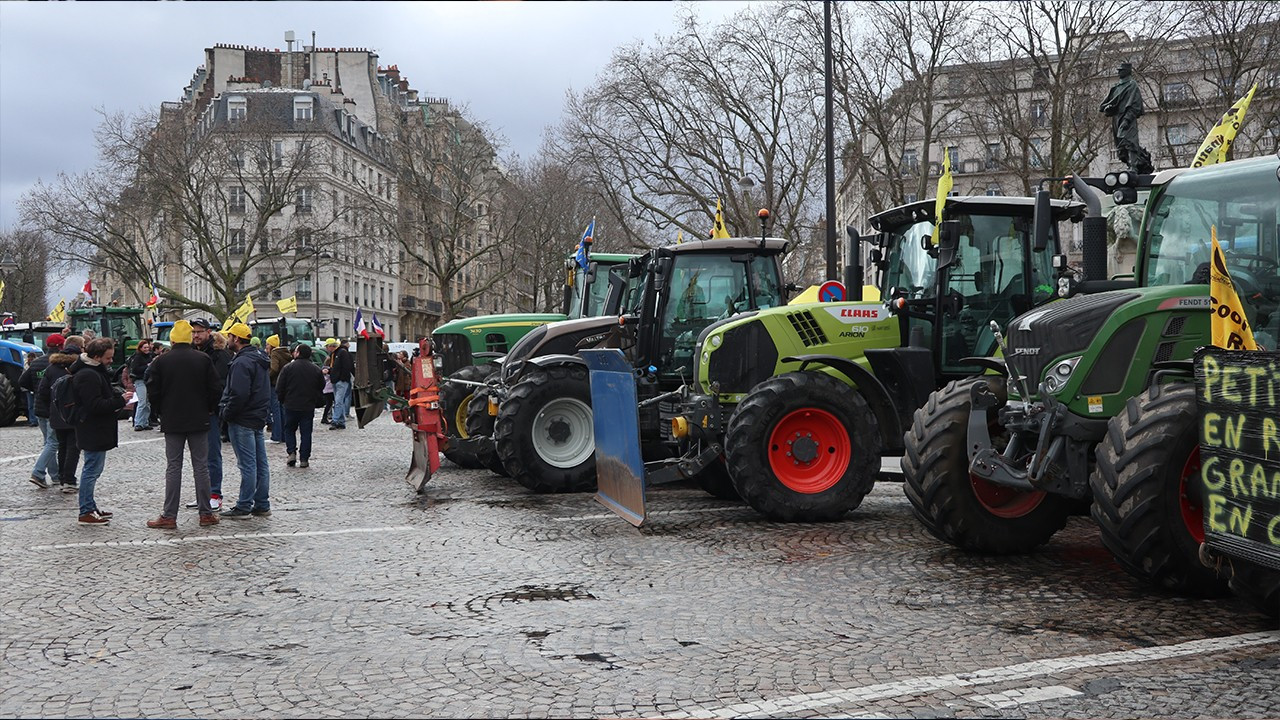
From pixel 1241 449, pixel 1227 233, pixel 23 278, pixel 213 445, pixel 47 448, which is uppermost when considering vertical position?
pixel 23 278

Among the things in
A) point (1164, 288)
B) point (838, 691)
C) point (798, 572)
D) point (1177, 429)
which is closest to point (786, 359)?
point (798, 572)

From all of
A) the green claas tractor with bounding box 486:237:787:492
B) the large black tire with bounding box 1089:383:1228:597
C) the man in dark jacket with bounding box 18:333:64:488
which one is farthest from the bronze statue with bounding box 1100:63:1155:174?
the man in dark jacket with bounding box 18:333:64:488

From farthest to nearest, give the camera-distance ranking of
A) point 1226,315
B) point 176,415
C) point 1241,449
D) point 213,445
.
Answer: point 213,445 < point 176,415 < point 1226,315 < point 1241,449

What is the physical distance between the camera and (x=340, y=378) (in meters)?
24.3

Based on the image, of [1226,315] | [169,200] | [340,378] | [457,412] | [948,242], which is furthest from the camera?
[169,200]

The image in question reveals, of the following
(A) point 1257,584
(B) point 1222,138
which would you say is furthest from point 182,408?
(B) point 1222,138

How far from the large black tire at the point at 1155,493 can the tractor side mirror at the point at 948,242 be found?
144 inches

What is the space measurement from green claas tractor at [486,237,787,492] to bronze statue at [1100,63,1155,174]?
4521 millimetres

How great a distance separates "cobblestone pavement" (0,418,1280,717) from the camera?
5.34 metres

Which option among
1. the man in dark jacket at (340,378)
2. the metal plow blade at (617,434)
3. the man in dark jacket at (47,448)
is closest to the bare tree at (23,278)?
the man in dark jacket at (340,378)

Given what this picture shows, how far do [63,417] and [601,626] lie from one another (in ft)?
27.7

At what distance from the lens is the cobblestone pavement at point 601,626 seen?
534 cm

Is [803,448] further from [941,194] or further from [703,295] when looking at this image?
[703,295]

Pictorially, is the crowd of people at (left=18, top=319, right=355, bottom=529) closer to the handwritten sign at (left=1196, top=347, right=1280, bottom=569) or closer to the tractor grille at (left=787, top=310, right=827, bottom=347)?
the tractor grille at (left=787, top=310, right=827, bottom=347)
